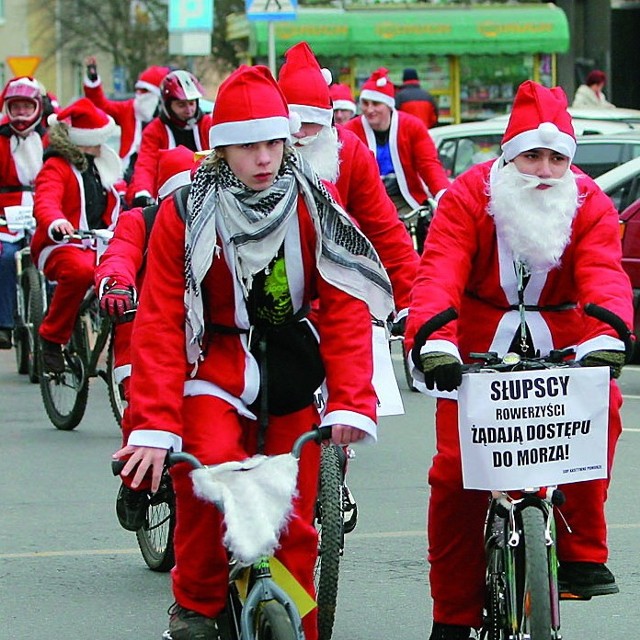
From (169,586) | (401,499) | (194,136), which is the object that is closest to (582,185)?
(169,586)

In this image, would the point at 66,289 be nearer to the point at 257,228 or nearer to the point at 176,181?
the point at 176,181

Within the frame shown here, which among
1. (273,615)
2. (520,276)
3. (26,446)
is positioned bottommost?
(26,446)

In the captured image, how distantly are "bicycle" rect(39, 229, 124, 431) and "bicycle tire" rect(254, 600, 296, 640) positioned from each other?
18.5 ft

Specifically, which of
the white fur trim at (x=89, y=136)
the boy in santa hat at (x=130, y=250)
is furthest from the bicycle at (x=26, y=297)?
the boy in santa hat at (x=130, y=250)

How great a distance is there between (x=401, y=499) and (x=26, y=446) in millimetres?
2730

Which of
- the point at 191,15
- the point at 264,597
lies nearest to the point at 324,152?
the point at 264,597

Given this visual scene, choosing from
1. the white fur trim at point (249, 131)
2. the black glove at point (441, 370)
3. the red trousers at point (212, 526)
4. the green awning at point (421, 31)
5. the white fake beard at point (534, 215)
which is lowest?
the red trousers at point (212, 526)

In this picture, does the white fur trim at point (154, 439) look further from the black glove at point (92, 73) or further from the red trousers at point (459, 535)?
the black glove at point (92, 73)

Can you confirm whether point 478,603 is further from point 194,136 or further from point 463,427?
point 194,136

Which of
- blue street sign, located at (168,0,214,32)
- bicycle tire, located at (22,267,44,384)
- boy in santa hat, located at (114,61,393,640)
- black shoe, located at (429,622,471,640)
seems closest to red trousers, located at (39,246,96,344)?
bicycle tire, located at (22,267,44,384)

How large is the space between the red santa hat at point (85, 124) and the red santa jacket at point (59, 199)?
0.52 feet

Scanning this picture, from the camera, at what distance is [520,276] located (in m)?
5.53

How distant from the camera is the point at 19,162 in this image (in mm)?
13586

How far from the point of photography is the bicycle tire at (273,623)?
4.59 m
